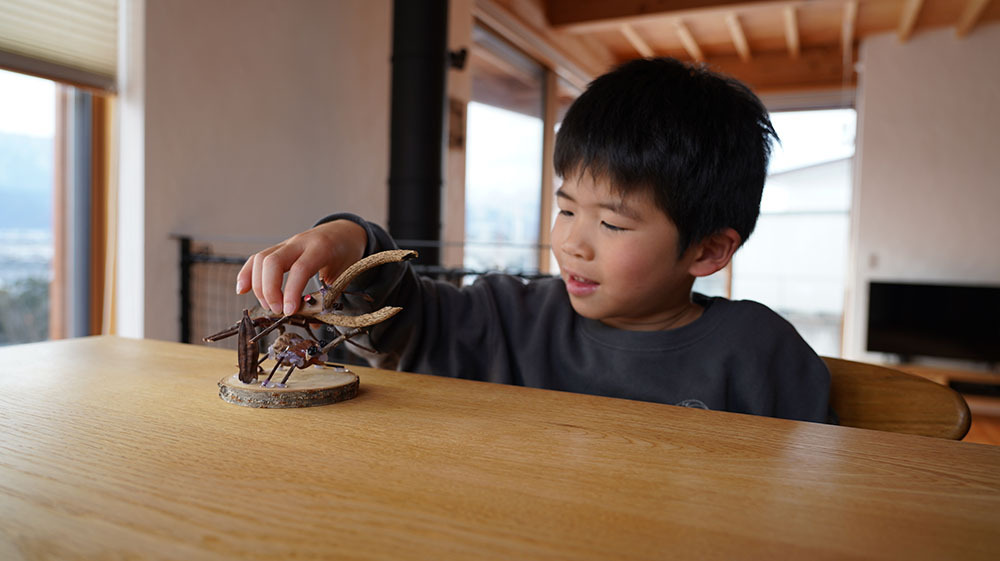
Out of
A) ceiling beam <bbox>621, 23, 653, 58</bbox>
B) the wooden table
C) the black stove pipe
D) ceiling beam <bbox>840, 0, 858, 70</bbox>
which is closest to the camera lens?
the wooden table

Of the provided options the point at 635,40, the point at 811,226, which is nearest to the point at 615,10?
the point at 635,40

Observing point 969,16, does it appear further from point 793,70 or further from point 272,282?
point 272,282

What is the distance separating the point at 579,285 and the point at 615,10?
3.85 meters

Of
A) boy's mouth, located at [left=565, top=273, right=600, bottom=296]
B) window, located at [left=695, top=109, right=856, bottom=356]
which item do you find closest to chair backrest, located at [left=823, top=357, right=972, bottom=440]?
boy's mouth, located at [left=565, top=273, right=600, bottom=296]

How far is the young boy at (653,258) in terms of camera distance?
30.7 inches

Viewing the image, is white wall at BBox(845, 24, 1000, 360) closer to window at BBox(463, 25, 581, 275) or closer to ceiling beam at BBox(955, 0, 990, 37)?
ceiling beam at BBox(955, 0, 990, 37)

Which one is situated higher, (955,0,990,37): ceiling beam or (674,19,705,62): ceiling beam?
(674,19,705,62): ceiling beam

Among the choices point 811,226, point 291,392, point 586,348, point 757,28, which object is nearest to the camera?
point 291,392

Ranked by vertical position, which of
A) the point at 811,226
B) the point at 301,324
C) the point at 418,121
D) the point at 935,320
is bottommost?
the point at 935,320

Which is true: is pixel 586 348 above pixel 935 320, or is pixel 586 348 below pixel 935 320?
above

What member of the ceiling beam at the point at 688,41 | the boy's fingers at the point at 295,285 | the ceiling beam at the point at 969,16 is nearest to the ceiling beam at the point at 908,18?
the ceiling beam at the point at 969,16

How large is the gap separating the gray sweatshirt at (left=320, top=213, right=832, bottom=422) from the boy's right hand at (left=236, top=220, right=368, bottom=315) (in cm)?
4

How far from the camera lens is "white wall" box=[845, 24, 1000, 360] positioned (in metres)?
4.39

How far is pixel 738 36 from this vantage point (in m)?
4.73
